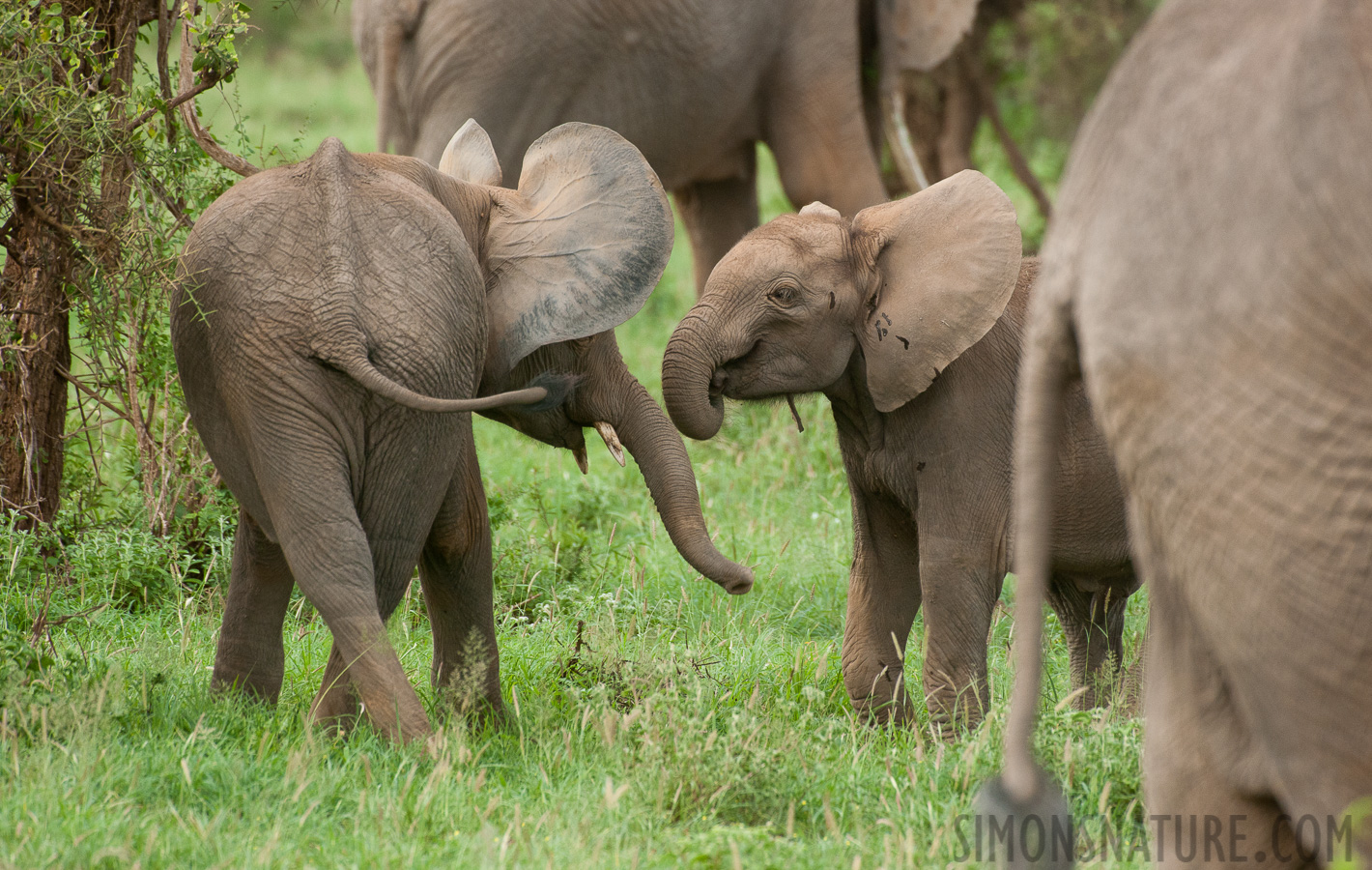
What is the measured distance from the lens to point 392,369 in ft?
10.9

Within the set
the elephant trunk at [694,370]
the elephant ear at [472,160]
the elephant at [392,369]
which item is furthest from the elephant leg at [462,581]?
the elephant ear at [472,160]

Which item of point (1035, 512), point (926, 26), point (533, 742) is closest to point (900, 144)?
point (926, 26)

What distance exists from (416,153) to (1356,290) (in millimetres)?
5103

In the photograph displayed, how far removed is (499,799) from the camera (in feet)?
10.3

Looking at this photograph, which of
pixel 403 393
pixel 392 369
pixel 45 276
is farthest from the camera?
pixel 45 276

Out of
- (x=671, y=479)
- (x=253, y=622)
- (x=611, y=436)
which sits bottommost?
(x=253, y=622)

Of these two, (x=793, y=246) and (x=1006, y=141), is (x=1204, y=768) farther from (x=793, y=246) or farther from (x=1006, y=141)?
(x=1006, y=141)

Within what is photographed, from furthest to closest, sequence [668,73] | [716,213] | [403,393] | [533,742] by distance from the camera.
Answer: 1. [716,213]
2. [668,73]
3. [533,742]
4. [403,393]

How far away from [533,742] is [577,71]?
338 cm

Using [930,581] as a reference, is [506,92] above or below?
above

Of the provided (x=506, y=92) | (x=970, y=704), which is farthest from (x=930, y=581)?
(x=506, y=92)

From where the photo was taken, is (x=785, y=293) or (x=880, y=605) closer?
(x=785, y=293)

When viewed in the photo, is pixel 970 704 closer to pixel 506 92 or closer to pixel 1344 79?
pixel 1344 79

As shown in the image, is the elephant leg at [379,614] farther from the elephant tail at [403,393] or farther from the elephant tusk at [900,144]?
the elephant tusk at [900,144]
